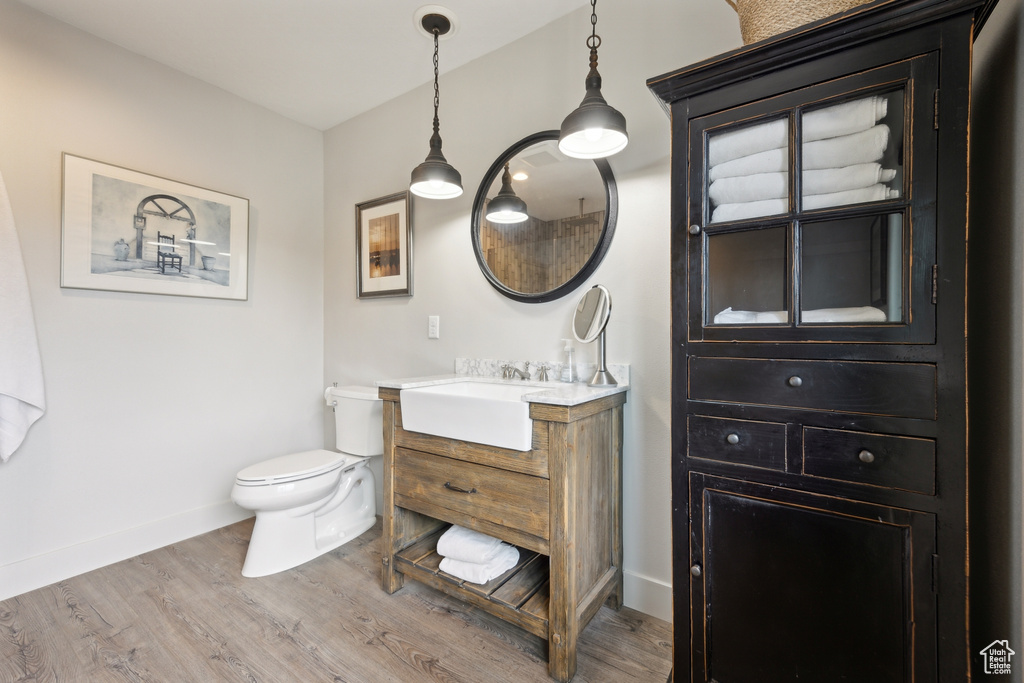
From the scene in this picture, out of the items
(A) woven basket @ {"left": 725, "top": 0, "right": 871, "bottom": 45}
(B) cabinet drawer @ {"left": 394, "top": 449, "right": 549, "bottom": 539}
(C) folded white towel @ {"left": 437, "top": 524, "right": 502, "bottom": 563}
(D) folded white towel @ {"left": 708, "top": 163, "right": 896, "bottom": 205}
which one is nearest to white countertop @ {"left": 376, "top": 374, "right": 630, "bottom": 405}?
(B) cabinet drawer @ {"left": 394, "top": 449, "right": 549, "bottom": 539}

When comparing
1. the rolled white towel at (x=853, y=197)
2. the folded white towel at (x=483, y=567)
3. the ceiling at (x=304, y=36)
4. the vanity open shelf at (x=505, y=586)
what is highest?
the ceiling at (x=304, y=36)

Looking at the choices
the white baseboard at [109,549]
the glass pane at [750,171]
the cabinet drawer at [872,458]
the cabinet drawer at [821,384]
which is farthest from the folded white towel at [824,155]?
the white baseboard at [109,549]

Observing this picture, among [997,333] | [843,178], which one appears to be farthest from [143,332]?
[997,333]

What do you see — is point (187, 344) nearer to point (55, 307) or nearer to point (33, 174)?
point (55, 307)

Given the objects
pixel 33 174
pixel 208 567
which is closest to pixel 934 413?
pixel 208 567

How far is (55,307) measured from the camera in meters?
1.97

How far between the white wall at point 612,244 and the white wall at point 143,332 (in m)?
0.41

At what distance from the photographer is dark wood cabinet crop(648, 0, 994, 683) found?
0.87 metres

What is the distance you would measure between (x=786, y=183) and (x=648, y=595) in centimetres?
157

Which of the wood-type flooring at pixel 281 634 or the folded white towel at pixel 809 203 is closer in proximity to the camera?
the folded white towel at pixel 809 203

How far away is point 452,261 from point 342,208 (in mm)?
1118

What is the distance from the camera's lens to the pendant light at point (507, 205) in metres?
2.03

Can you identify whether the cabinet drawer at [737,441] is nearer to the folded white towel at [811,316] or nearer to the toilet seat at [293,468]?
the folded white towel at [811,316]

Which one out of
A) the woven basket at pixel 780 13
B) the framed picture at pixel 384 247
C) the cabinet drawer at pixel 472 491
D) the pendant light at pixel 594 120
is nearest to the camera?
the woven basket at pixel 780 13
